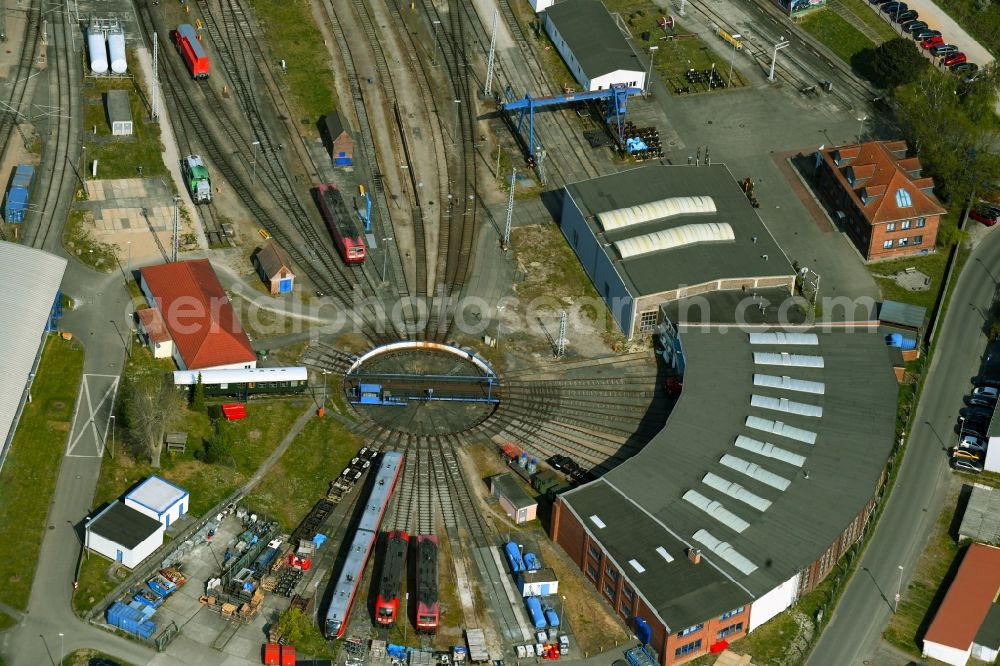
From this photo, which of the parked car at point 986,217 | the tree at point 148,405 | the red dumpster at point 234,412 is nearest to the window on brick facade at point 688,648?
the red dumpster at point 234,412

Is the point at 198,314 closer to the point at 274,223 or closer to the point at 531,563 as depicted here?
the point at 274,223

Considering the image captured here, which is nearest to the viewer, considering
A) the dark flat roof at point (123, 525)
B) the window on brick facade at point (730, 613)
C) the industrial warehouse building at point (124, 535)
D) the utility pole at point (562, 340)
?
the window on brick facade at point (730, 613)

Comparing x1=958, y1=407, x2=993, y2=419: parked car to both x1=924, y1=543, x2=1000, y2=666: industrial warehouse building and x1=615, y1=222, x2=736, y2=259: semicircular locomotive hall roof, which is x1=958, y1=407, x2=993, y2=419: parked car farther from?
x1=615, y1=222, x2=736, y2=259: semicircular locomotive hall roof

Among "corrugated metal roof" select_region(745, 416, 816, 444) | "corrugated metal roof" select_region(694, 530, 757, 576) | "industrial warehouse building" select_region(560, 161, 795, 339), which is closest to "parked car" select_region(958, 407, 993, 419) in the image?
"corrugated metal roof" select_region(745, 416, 816, 444)

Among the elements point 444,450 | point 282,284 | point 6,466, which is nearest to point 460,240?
point 282,284

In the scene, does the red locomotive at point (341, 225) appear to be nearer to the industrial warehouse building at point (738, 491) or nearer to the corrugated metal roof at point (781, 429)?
the industrial warehouse building at point (738, 491)
